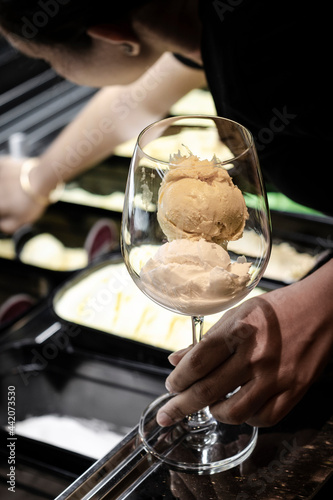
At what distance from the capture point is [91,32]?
147 centimetres

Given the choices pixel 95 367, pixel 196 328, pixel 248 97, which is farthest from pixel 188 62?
pixel 196 328

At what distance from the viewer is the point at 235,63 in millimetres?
1436

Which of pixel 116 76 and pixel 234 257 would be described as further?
pixel 116 76

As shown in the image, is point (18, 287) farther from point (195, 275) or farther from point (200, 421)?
point (195, 275)

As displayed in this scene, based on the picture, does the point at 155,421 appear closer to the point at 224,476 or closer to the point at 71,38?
the point at 224,476

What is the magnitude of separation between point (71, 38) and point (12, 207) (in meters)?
1.22

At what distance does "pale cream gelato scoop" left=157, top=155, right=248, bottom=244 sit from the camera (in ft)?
3.09

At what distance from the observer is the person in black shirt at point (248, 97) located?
104 centimetres

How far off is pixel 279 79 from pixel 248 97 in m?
0.10

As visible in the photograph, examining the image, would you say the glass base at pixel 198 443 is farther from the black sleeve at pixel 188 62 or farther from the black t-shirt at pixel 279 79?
the black sleeve at pixel 188 62

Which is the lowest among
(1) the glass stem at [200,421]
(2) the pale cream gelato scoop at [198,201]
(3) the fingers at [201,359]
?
(1) the glass stem at [200,421]

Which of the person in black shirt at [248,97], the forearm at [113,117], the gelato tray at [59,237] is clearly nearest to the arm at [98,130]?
the forearm at [113,117]

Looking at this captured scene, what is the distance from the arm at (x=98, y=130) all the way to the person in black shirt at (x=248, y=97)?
1.44 feet

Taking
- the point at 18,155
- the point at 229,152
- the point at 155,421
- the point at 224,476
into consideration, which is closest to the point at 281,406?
the point at 224,476
